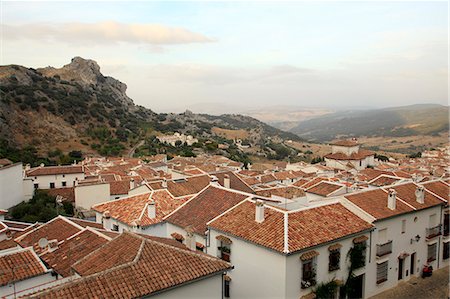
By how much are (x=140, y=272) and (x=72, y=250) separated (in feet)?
18.1

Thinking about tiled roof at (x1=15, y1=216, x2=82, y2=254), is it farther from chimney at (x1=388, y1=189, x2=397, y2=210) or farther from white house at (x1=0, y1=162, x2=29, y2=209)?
white house at (x1=0, y1=162, x2=29, y2=209)

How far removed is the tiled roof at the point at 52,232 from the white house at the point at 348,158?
55831mm

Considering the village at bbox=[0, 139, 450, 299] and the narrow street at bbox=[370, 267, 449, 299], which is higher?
the village at bbox=[0, 139, 450, 299]

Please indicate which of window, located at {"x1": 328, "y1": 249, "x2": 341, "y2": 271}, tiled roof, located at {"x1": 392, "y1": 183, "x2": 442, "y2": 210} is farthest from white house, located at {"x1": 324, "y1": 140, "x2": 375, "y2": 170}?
window, located at {"x1": 328, "y1": 249, "x2": 341, "y2": 271}

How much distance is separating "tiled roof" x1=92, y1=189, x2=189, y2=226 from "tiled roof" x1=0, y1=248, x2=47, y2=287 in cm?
676

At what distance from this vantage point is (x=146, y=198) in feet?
72.1

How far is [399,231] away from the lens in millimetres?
18578

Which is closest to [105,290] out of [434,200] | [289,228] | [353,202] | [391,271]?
[289,228]

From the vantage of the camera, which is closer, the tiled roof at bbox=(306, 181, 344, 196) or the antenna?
the antenna

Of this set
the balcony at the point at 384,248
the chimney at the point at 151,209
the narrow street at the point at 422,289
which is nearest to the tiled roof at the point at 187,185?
the chimney at the point at 151,209

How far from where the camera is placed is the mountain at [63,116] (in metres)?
73.6

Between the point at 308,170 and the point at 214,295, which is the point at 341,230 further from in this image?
the point at 308,170

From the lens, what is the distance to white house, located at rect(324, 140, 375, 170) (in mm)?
68125

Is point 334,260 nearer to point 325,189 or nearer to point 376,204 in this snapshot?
point 376,204
